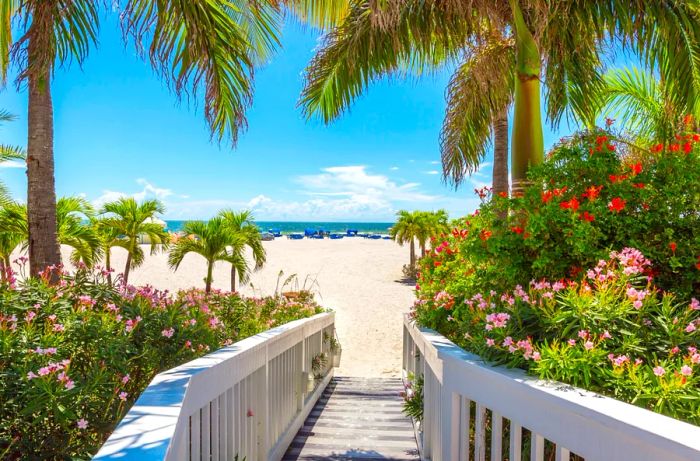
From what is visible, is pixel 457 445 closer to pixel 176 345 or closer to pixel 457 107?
pixel 176 345

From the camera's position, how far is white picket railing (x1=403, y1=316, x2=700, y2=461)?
3.92 feet

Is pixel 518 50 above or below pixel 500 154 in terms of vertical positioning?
above

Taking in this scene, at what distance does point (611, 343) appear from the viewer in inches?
75.4

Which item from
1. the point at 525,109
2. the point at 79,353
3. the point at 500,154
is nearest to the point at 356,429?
the point at 79,353

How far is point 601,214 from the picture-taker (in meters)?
2.98

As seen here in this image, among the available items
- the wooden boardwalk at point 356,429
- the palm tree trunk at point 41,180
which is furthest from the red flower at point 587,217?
the palm tree trunk at point 41,180

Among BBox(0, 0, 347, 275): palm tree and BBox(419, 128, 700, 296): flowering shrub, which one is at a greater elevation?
BBox(0, 0, 347, 275): palm tree

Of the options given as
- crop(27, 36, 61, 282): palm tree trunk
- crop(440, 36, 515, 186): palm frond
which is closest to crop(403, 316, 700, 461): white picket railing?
crop(27, 36, 61, 282): palm tree trunk

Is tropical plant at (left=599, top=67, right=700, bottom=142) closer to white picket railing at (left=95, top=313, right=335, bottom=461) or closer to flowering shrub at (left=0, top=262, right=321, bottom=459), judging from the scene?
white picket railing at (left=95, top=313, right=335, bottom=461)

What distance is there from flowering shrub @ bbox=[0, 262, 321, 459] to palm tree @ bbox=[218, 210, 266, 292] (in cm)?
614

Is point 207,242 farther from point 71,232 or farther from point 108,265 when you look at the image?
point 108,265

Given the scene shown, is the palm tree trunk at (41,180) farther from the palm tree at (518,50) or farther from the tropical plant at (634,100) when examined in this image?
the tropical plant at (634,100)

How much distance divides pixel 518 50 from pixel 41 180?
4793 mm

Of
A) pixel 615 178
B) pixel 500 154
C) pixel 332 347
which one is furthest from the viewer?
pixel 332 347
